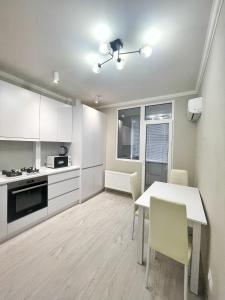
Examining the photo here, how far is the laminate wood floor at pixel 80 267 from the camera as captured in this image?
4.71ft

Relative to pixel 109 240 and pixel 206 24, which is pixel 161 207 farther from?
pixel 206 24

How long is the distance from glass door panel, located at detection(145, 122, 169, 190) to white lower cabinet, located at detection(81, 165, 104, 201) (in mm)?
1290

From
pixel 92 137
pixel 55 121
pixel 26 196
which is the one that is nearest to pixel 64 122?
pixel 55 121

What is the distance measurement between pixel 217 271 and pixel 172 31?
2.18 meters

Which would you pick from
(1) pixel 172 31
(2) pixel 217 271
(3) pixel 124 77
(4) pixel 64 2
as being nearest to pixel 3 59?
(4) pixel 64 2

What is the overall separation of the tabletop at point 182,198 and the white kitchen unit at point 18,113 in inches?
86.6

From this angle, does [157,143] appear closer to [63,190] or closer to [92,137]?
[92,137]

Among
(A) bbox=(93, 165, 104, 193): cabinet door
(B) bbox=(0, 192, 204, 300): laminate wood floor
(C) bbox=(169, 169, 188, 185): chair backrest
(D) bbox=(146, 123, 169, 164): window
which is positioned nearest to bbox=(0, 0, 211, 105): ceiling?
(D) bbox=(146, 123, 169, 164): window

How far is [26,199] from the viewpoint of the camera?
7.85 feet

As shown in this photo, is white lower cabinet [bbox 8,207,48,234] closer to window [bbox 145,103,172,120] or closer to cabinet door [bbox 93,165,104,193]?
cabinet door [bbox 93,165,104,193]

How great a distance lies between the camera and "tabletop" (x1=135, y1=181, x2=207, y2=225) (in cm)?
147

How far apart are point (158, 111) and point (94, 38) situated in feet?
8.11

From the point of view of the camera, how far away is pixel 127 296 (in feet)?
4.61

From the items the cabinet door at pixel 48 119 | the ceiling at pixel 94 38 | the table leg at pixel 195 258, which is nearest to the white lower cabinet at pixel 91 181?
the cabinet door at pixel 48 119
